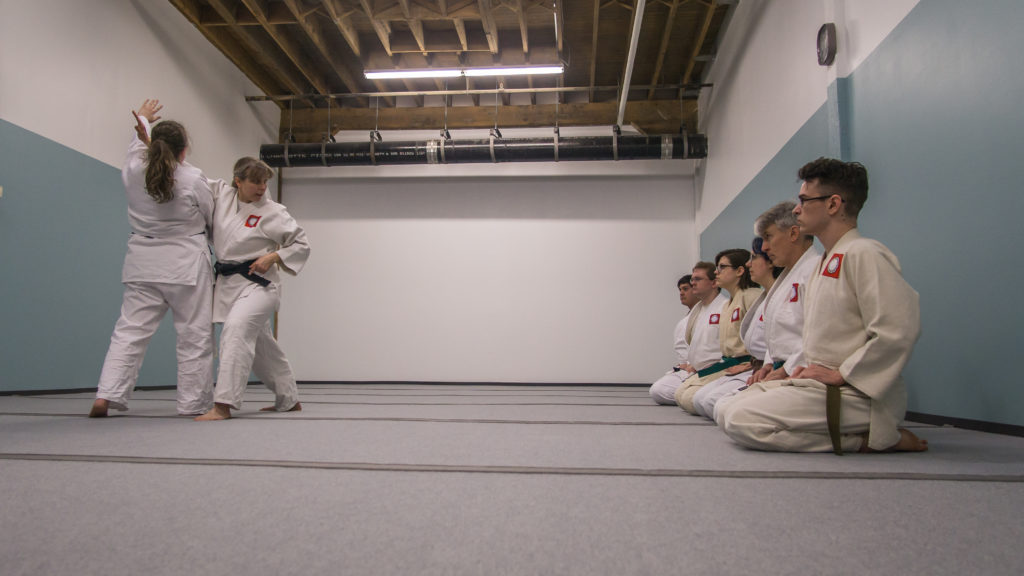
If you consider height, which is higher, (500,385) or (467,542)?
(467,542)

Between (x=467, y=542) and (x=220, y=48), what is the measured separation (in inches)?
256

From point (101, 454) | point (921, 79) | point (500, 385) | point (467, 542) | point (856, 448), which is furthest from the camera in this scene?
point (500, 385)

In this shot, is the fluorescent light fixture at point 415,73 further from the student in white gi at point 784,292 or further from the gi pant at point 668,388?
the student in white gi at point 784,292

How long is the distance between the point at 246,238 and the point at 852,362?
2.46 metres

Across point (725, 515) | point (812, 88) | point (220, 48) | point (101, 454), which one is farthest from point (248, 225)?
point (220, 48)

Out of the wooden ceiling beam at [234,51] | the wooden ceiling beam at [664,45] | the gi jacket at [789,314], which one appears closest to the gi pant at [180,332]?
the gi jacket at [789,314]

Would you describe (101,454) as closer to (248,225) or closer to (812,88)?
(248,225)

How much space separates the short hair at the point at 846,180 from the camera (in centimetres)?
187

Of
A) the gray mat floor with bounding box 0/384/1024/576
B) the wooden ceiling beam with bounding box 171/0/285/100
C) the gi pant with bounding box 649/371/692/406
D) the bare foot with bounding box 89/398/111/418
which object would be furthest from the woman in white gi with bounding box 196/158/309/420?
the wooden ceiling beam with bounding box 171/0/285/100

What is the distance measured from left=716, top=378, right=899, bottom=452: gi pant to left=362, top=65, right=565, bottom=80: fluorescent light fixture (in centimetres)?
438

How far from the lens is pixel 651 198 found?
7020 millimetres

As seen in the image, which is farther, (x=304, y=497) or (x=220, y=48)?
(x=220, y=48)

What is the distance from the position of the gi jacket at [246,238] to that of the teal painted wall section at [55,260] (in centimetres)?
199

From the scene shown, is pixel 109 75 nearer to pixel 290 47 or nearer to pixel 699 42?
pixel 290 47
